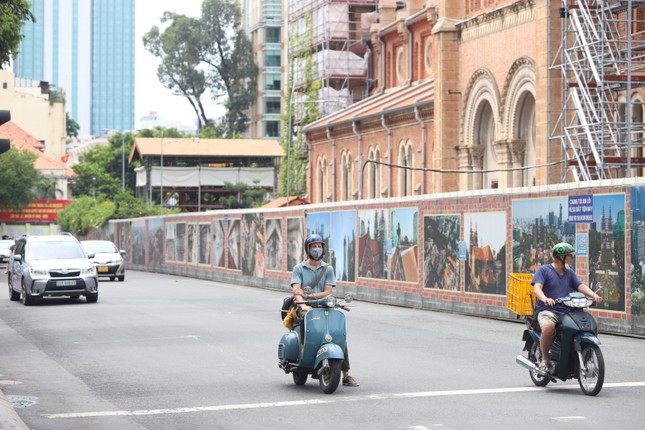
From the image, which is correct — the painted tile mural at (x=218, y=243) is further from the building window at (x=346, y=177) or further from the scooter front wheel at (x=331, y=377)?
the scooter front wheel at (x=331, y=377)

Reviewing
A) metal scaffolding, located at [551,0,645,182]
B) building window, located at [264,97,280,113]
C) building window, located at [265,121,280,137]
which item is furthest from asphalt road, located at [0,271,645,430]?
building window, located at [265,121,280,137]

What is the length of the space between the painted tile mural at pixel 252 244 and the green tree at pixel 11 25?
2353 cm

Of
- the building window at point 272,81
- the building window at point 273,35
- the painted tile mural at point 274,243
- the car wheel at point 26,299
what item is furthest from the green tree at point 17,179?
the car wheel at point 26,299

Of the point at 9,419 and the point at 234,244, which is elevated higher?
the point at 234,244

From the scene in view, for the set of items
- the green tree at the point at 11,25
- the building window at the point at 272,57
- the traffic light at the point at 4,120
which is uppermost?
the building window at the point at 272,57

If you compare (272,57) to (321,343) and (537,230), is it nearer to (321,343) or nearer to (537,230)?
(537,230)

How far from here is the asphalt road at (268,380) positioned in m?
11.2

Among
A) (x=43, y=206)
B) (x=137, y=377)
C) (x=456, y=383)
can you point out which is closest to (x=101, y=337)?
(x=137, y=377)

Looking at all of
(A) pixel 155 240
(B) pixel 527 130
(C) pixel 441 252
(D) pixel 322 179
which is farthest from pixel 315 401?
(D) pixel 322 179

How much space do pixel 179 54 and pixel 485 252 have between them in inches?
3650

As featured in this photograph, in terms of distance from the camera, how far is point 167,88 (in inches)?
4628

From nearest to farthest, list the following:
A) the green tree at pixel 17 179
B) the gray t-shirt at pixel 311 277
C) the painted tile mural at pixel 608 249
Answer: the gray t-shirt at pixel 311 277 < the painted tile mural at pixel 608 249 < the green tree at pixel 17 179

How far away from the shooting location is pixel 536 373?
13219 millimetres

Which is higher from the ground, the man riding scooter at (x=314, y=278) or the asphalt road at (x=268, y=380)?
the man riding scooter at (x=314, y=278)
